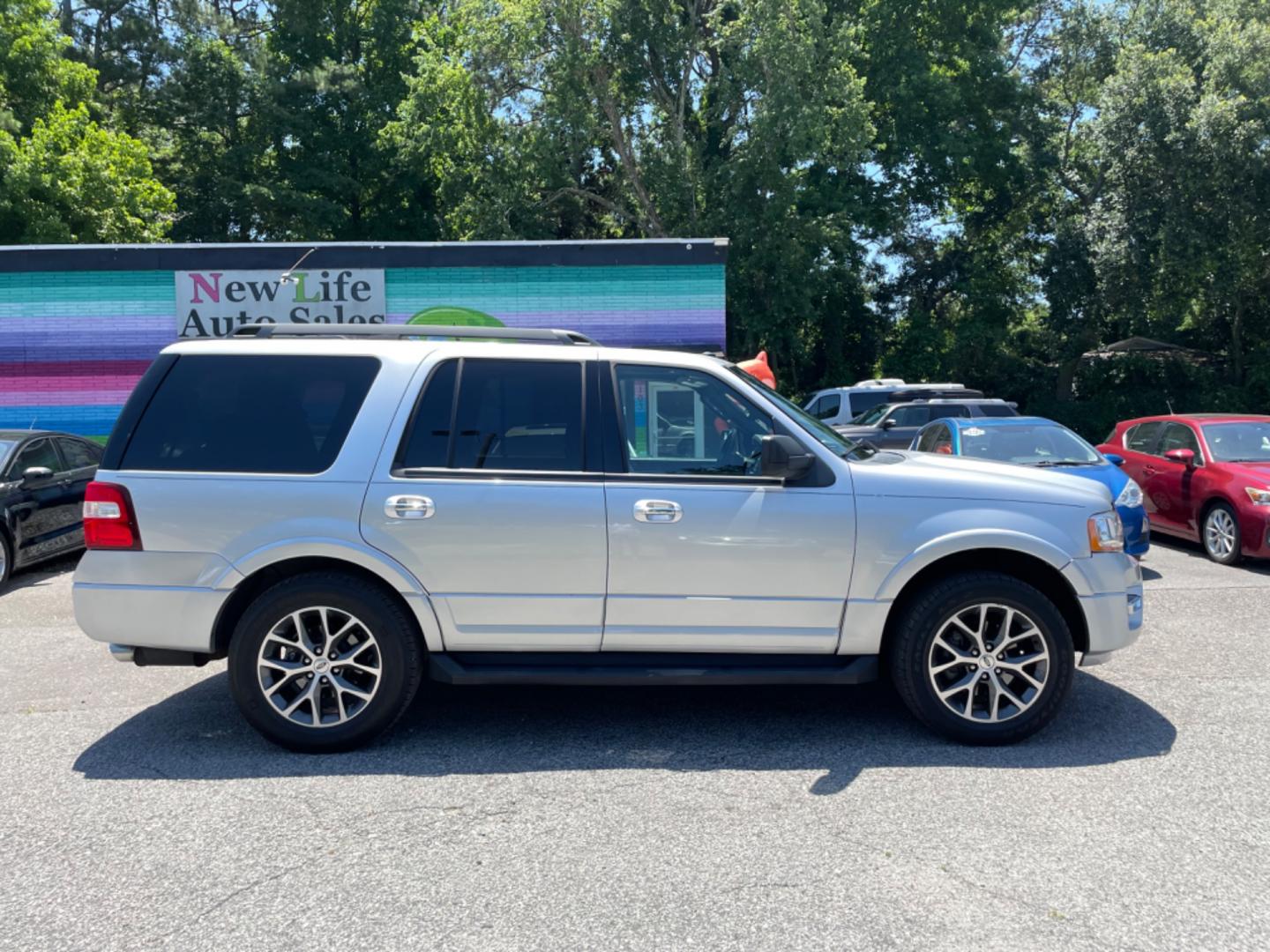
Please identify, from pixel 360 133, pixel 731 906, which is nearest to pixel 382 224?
pixel 360 133

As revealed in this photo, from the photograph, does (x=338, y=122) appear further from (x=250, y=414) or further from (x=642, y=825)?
(x=642, y=825)

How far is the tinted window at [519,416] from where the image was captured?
4.95 m

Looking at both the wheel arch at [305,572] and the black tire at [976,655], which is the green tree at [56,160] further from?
the black tire at [976,655]

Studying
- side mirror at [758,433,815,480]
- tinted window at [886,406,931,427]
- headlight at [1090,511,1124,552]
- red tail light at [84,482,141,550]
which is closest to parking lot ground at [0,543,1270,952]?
headlight at [1090,511,1124,552]

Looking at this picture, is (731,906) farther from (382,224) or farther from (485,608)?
(382,224)

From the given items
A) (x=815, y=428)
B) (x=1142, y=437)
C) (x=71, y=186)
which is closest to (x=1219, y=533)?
(x=1142, y=437)

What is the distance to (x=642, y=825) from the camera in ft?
13.3

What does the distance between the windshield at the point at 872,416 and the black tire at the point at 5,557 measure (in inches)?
497

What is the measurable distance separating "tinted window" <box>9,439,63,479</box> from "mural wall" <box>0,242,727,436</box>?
408cm

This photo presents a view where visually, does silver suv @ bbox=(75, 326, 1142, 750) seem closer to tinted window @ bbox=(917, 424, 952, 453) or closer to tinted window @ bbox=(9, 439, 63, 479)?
tinted window @ bbox=(917, 424, 952, 453)

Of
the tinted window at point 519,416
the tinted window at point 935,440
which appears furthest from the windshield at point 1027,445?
the tinted window at point 519,416

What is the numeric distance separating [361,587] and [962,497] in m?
2.90

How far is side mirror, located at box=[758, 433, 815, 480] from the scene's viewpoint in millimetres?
4758

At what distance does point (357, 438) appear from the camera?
4902 millimetres
